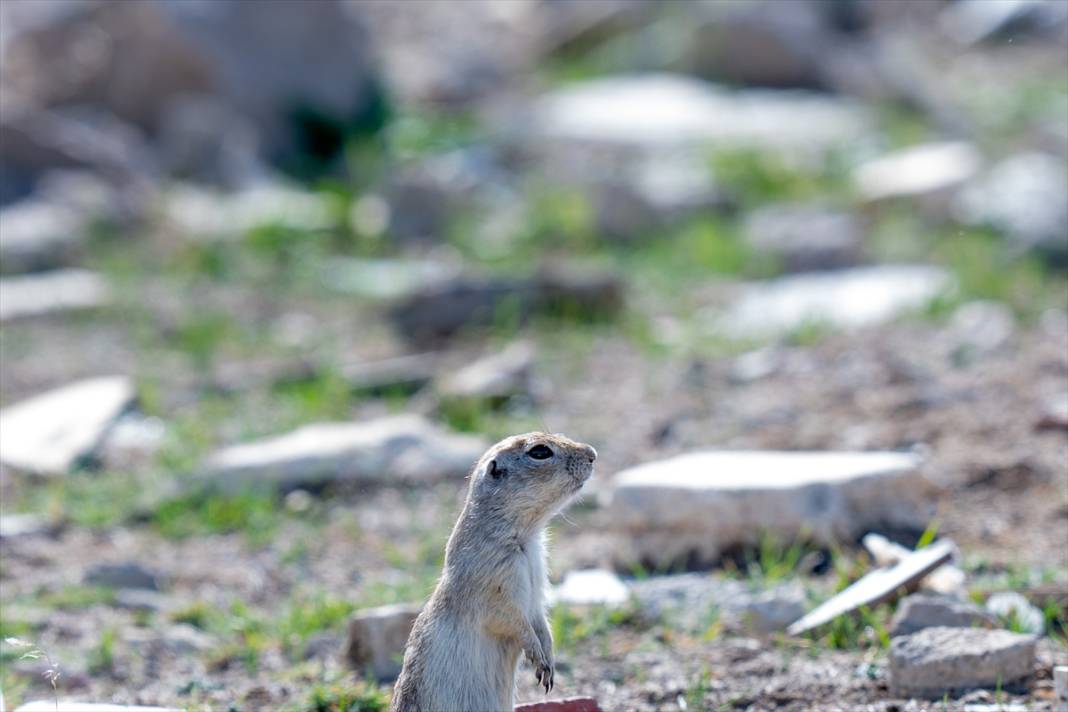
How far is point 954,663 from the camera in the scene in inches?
153

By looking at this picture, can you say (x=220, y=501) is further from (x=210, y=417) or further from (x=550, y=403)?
(x=550, y=403)

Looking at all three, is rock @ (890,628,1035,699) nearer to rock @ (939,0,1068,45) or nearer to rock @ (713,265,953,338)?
rock @ (713,265,953,338)

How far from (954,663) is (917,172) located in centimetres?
692

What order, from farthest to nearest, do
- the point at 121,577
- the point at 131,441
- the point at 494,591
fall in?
the point at 131,441 < the point at 121,577 < the point at 494,591

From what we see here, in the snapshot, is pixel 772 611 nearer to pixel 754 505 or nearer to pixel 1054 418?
pixel 754 505

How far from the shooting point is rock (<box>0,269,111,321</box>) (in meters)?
8.77

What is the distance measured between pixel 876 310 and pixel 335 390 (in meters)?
2.88

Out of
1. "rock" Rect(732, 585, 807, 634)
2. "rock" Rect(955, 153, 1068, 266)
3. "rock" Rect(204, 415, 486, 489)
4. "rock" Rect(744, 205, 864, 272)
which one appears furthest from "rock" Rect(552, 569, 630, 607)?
"rock" Rect(955, 153, 1068, 266)

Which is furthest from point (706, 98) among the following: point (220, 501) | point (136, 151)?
point (220, 501)

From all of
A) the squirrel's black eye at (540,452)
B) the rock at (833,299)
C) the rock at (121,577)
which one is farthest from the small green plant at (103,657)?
the rock at (833,299)

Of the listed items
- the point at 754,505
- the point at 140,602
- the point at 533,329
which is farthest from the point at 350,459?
the point at 533,329

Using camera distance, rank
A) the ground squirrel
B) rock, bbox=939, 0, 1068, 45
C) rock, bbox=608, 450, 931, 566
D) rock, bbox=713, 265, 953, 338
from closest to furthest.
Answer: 1. the ground squirrel
2. rock, bbox=608, 450, 931, 566
3. rock, bbox=713, 265, 953, 338
4. rock, bbox=939, 0, 1068, 45

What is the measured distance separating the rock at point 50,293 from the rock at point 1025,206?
5.02 m

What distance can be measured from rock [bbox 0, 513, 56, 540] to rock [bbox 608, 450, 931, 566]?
2.12 meters
